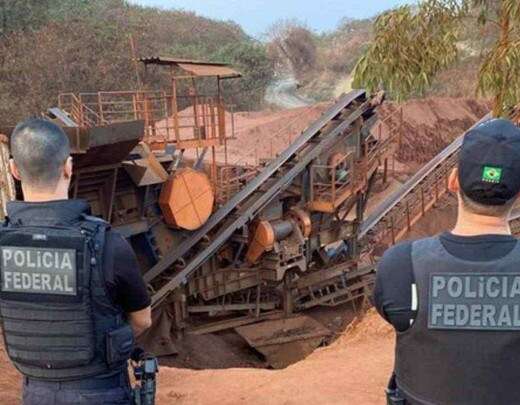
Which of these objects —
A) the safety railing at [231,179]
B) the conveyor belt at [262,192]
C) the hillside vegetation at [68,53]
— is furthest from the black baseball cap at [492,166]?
the hillside vegetation at [68,53]

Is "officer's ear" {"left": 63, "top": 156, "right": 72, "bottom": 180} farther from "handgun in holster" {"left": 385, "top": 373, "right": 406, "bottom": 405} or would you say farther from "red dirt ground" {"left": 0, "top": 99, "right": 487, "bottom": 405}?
"red dirt ground" {"left": 0, "top": 99, "right": 487, "bottom": 405}

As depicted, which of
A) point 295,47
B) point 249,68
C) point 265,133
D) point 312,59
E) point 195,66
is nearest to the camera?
point 195,66

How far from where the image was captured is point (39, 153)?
2.49 meters

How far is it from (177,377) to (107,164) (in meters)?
3.03

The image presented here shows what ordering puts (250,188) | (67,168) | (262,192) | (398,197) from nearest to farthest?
(67,168), (250,188), (262,192), (398,197)

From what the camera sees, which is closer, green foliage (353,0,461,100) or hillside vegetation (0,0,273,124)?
green foliage (353,0,461,100)

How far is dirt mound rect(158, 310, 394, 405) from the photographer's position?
528 centimetres

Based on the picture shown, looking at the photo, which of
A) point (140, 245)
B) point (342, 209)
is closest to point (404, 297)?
point (140, 245)

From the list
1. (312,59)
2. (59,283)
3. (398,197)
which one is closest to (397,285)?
(59,283)

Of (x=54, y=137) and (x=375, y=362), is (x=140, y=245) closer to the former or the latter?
(x=375, y=362)

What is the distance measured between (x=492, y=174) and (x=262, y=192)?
8188 millimetres

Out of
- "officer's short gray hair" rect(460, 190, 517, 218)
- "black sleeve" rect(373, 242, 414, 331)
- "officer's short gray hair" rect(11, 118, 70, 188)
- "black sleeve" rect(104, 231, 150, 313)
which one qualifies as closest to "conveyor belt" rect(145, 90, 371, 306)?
"black sleeve" rect(104, 231, 150, 313)

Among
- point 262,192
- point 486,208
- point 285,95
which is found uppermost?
point 486,208

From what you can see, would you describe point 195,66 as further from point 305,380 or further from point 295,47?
point 295,47
